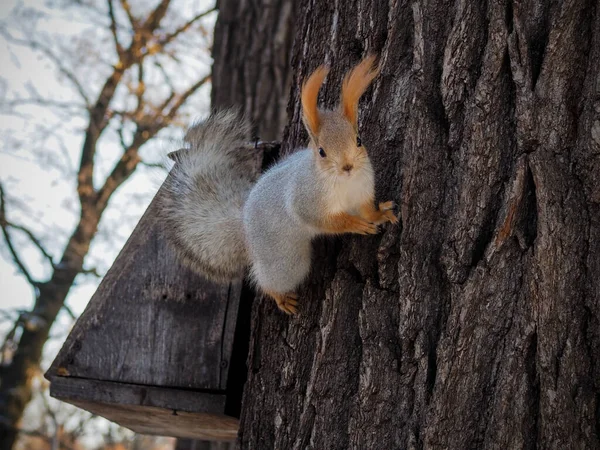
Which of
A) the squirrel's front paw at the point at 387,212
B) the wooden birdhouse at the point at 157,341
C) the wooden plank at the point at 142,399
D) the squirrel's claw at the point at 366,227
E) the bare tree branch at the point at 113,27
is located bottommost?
the wooden plank at the point at 142,399

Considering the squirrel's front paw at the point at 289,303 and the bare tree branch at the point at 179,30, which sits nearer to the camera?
the squirrel's front paw at the point at 289,303

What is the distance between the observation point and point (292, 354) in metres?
1.90

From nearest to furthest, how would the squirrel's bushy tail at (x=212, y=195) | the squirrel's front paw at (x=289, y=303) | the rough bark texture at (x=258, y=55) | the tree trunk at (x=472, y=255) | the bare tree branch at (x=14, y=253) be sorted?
1. the tree trunk at (x=472, y=255)
2. the squirrel's front paw at (x=289, y=303)
3. the squirrel's bushy tail at (x=212, y=195)
4. the rough bark texture at (x=258, y=55)
5. the bare tree branch at (x=14, y=253)

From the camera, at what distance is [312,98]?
173 cm

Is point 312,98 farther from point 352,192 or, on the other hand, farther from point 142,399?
point 142,399

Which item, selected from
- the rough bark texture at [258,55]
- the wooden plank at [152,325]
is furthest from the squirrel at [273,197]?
the rough bark texture at [258,55]

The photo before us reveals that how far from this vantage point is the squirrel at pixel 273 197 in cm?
173

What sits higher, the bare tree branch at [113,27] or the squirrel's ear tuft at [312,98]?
the bare tree branch at [113,27]

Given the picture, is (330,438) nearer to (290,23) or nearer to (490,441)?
(490,441)

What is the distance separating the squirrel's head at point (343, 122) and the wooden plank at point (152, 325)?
2.32 ft

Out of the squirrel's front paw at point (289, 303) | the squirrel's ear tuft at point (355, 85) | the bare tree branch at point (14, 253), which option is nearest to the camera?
the squirrel's ear tuft at point (355, 85)

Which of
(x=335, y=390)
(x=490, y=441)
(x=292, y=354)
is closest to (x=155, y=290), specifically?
(x=292, y=354)

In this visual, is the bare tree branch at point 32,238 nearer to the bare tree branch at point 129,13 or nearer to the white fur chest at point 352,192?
the bare tree branch at point 129,13

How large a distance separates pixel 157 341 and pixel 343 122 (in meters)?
0.97
